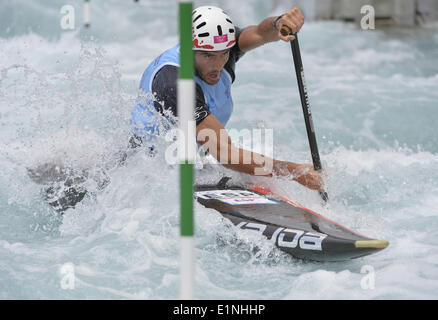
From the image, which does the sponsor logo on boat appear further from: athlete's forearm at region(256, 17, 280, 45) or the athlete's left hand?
athlete's forearm at region(256, 17, 280, 45)

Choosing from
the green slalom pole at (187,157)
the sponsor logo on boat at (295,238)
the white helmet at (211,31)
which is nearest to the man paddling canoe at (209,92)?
the white helmet at (211,31)

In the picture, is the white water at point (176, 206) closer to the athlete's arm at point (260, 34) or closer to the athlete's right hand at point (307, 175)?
the athlete's right hand at point (307, 175)

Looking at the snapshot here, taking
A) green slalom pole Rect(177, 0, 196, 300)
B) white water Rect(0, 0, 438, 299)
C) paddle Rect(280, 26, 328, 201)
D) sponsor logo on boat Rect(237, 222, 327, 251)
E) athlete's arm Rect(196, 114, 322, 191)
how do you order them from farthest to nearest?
paddle Rect(280, 26, 328, 201)
athlete's arm Rect(196, 114, 322, 191)
sponsor logo on boat Rect(237, 222, 327, 251)
white water Rect(0, 0, 438, 299)
green slalom pole Rect(177, 0, 196, 300)

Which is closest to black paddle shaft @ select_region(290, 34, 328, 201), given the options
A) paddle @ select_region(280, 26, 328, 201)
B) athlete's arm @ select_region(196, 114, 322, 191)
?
paddle @ select_region(280, 26, 328, 201)

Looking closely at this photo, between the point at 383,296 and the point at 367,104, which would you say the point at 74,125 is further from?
the point at 367,104

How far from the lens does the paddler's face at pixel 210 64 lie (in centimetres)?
353

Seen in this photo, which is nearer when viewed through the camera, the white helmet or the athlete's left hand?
the white helmet

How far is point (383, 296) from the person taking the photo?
9.36 feet

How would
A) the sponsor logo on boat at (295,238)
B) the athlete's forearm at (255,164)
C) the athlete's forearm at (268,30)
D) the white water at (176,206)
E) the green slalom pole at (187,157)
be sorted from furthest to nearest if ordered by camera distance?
1. the athlete's forearm at (268,30)
2. the athlete's forearm at (255,164)
3. the sponsor logo on boat at (295,238)
4. the white water at (176,206)
5. the green slalom pole at (187,157)

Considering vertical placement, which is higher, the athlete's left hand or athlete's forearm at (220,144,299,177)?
the athlete's left hand

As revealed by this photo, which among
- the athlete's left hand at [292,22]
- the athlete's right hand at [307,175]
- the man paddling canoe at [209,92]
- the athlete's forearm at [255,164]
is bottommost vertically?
the athlete's right hand at [307,175]

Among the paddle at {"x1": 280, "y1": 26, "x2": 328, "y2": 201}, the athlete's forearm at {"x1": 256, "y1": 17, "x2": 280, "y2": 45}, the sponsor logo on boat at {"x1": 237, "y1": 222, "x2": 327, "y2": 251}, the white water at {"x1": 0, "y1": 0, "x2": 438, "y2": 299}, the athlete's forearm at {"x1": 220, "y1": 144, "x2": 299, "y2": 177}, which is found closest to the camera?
the white water at {"x1": 0, "y1": 0, "x2": 438, "y2": 299}

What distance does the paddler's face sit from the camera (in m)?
3.53
